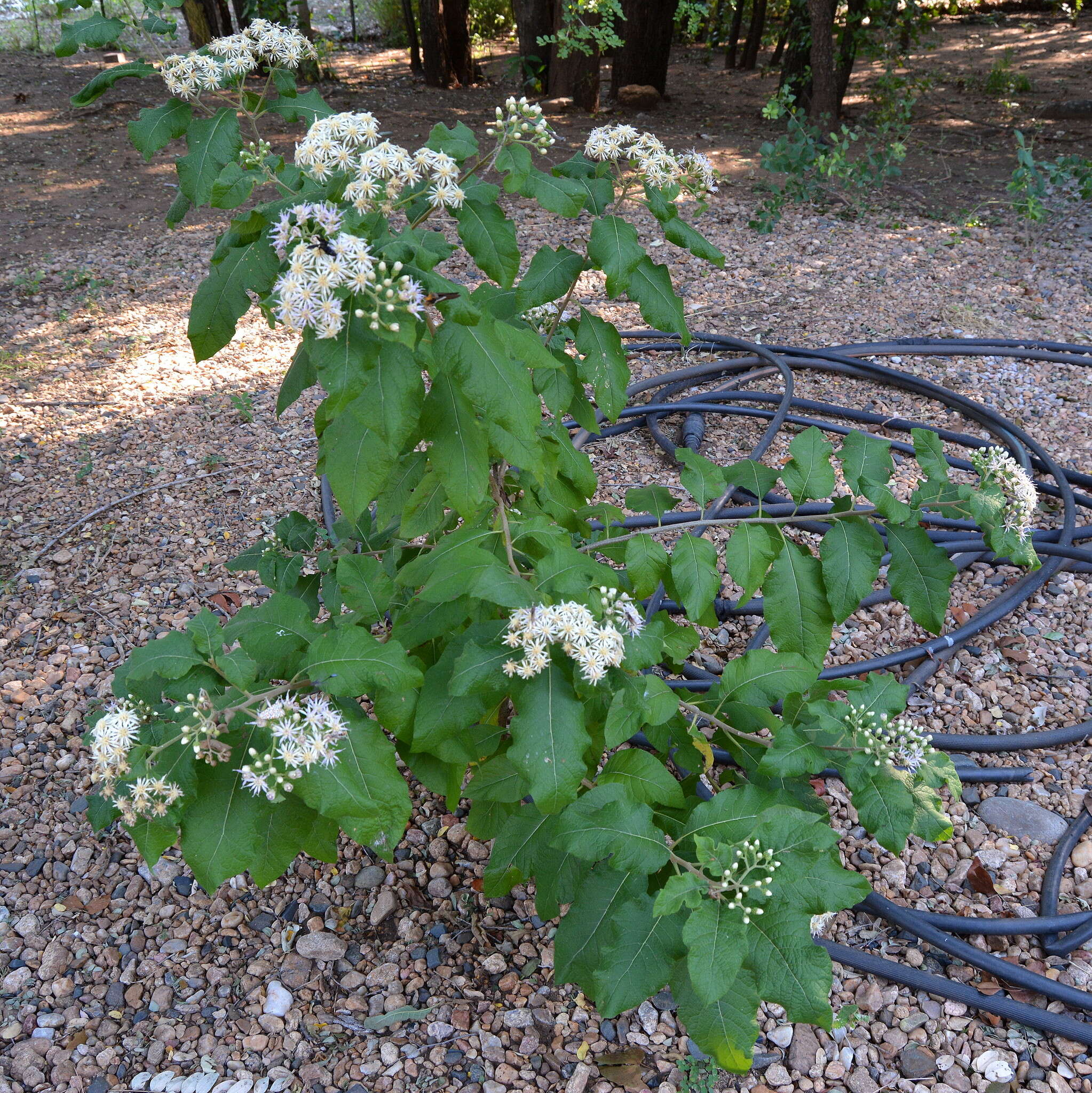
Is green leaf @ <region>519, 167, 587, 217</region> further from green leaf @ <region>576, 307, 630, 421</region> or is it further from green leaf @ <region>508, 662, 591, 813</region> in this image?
green leaf @ <region>508, 662, 591, 813</region>

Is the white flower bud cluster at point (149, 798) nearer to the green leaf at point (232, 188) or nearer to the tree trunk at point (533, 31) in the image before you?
the green leaf at point (232, 188)

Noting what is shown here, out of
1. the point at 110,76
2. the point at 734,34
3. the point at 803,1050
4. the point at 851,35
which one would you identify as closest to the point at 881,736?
the point at 803,1050

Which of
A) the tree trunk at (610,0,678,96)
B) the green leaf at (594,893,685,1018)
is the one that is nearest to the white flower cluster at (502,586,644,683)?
the green leaf at (594,893,685,1018)

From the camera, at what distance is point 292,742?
1333 millimetres

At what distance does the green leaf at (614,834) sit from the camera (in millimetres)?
1452

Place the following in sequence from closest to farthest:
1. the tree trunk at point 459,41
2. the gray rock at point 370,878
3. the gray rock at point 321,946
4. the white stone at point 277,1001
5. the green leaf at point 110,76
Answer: the green leaf at point 110,76 < the white stone at point 277,1001 < the gray rock at point 321,946 < the gray rock at point 370,878 < the tree trunk at point 459,41

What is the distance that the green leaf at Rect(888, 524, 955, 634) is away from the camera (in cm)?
179

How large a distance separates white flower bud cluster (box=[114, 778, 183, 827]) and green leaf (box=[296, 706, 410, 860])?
204 mm

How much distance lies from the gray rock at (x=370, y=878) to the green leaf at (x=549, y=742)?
3.58 feet

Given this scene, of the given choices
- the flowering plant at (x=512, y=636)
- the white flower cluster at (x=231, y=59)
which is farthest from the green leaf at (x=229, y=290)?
the white flower cluster at (x=231, y=59)

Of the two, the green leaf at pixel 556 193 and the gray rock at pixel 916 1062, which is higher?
the green leaf at pixel 556 193

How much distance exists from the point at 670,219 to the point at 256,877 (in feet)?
4.72

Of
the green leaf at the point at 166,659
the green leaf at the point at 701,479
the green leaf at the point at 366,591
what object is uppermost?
the green leaf at the point at 166,659

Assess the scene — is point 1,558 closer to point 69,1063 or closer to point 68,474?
point 68,474
